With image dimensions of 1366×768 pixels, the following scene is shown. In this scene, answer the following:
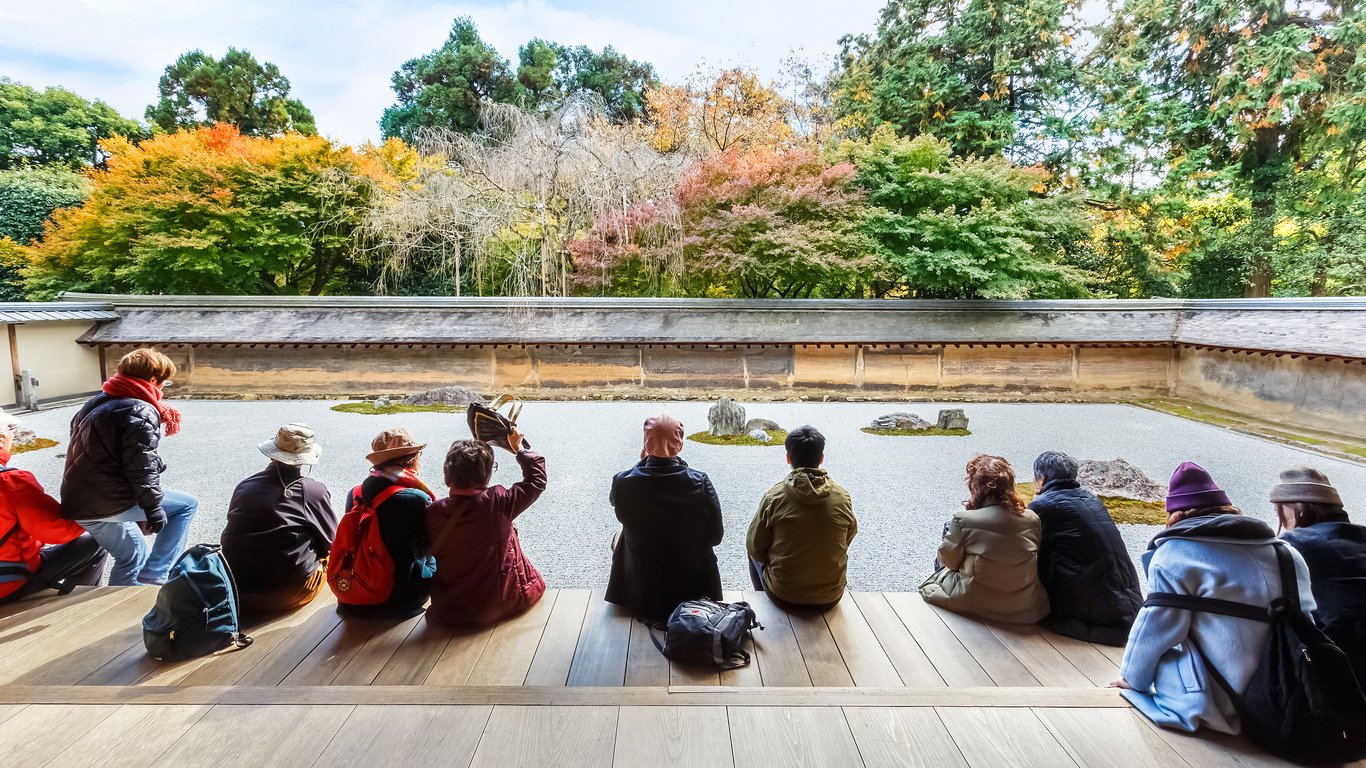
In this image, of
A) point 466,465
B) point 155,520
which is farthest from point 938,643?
point 155,520

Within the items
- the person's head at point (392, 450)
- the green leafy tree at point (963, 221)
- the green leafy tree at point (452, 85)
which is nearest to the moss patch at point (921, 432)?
the green leafy tree at point (963, 221)

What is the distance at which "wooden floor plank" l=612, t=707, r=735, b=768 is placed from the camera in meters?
1.93

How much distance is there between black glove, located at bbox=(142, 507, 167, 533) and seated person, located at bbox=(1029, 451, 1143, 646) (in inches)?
162

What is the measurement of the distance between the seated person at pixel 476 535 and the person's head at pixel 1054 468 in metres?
2.27

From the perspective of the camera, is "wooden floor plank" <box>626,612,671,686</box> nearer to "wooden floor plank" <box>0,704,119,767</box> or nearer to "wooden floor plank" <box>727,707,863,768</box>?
"wooden floor plank" <box>727,707,863,768</box>

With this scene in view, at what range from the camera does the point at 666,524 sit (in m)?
2.74

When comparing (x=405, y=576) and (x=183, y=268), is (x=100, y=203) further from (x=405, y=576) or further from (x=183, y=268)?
(x=405, y=576)

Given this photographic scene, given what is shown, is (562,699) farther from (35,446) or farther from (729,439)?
(35,446)

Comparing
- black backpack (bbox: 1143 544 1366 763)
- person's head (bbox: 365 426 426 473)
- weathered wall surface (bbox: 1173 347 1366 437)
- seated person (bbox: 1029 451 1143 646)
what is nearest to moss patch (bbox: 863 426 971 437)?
weathered wall surface (bbox: 1173 347 1366 437)

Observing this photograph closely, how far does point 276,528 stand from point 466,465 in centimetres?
95

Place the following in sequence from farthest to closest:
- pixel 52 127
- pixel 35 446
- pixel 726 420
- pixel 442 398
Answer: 1. pixel 52 127
2. pixel 442 398
3. pixel 726 420
4. pixel 35 446

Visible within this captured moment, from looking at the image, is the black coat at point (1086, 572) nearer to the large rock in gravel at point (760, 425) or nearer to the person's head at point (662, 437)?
the person's head at point (662, 437)

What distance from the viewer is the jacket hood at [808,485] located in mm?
2793

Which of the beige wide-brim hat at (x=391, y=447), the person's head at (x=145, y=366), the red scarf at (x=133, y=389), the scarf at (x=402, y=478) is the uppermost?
the person's head at (x=145, y=366)
